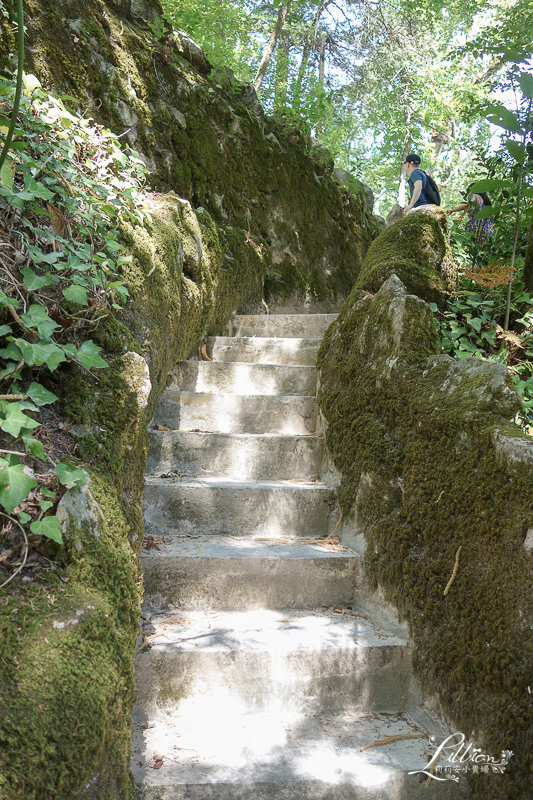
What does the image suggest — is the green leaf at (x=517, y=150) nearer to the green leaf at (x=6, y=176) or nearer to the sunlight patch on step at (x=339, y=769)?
the green leaf at (x=6, y=176)

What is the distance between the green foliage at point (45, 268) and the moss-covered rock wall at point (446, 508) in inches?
55.2

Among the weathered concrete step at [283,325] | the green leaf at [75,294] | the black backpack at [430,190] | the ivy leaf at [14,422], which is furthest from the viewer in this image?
the black backpack at [430,190]

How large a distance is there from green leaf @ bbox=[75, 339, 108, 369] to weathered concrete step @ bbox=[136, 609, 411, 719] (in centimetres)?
112

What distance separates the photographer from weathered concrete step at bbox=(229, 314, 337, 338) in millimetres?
5246

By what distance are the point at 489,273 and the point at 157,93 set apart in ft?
13.1

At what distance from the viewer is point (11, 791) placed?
1.12 metres

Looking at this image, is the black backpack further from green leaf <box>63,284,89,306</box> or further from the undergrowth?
green leaf <box>63,284,89,306</box>

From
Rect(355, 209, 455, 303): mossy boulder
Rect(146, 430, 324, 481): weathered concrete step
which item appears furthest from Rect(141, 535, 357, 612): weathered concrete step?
Rect(355, 209, 455, 303): mossy boulder

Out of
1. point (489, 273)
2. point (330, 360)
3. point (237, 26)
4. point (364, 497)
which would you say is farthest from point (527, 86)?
point (237, 26)

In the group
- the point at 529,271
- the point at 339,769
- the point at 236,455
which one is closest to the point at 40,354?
the point at 339,769

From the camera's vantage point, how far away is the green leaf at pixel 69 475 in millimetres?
1495

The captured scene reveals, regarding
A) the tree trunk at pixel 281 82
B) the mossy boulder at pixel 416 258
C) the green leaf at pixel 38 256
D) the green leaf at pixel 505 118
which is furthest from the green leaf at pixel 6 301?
the tree trunk at pixel 281 82

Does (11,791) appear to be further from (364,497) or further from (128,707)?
(364,497)

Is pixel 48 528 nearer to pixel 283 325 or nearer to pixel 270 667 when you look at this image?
pixel 270 667
